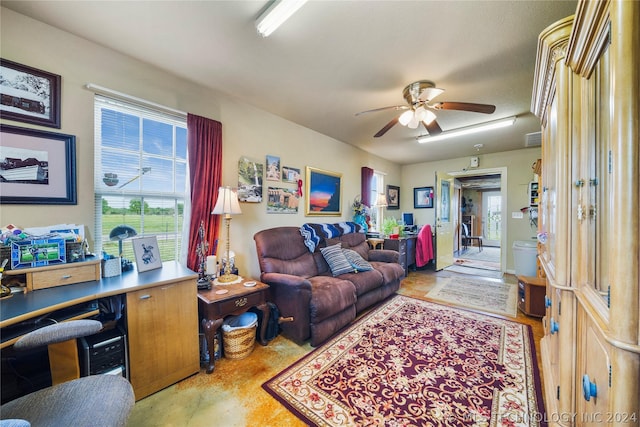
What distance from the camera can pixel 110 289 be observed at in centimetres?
140

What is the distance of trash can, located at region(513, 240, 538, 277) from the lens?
3615 millimetres

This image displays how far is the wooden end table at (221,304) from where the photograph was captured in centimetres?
179

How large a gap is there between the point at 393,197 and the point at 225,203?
4453 millimetres

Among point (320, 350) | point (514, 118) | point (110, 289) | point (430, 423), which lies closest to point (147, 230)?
point (110, 289)

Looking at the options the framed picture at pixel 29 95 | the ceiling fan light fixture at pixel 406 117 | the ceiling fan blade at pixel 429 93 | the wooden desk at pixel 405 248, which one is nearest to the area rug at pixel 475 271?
the wooden desk at pixel 405 248

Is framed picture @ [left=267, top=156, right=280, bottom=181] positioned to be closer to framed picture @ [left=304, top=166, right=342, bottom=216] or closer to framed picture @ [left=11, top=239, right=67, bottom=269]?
framed picture @ [left=304, top=166, right=342, bottom=216]

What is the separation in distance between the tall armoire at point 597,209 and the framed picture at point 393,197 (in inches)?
161

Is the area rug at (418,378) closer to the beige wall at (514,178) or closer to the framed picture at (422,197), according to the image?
the beige wall at (514,178)

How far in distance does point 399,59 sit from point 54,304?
2.69 meters

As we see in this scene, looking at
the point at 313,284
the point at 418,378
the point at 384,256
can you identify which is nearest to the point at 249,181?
the point at 313,284

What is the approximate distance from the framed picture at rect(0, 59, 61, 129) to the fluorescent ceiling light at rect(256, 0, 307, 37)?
1484 mm

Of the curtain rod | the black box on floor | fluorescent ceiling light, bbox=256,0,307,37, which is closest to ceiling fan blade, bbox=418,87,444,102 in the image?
fluorescent ceiling light, bbox=256,0,307,37

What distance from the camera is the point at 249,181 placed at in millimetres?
2760

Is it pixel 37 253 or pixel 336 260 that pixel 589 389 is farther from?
pixel 37 253
